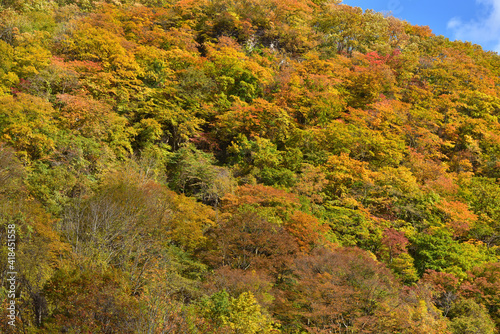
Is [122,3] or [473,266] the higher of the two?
[122,3]

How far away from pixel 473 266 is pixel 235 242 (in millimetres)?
13528

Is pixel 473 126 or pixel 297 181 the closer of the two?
pixel 297 181

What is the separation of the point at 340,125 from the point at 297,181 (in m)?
7.21

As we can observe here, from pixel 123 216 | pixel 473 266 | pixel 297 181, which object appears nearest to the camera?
pixel 123 216

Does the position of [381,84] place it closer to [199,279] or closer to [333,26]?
[333,26]

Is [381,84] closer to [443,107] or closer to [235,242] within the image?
[443,107]

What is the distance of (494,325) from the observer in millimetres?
17219

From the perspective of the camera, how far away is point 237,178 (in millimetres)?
25438

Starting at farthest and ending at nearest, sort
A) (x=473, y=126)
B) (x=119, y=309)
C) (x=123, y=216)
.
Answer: (x=473, y=126) < (x=123, y=216) < (x=119, y=309)

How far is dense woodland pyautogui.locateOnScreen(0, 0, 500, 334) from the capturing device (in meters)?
14.3

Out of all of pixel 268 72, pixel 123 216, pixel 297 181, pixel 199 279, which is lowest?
pixel 199 279

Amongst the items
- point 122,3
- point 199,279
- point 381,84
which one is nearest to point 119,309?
point 199,279

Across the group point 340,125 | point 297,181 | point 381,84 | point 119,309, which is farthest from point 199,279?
point 381,84

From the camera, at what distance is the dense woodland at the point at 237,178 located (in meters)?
14.3
